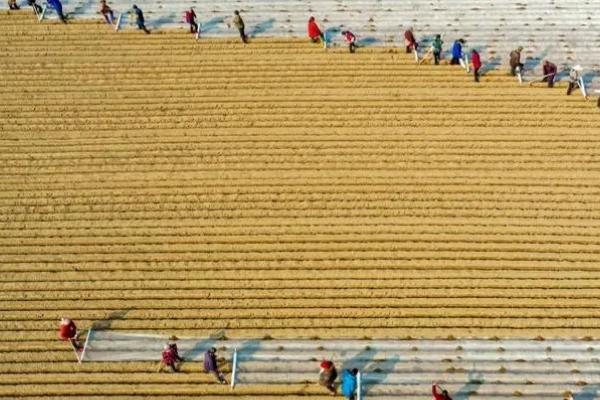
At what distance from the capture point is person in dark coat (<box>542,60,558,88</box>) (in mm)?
23812

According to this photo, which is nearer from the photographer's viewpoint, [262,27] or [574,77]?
[574,77]

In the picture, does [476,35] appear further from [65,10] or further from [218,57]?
[65,10]

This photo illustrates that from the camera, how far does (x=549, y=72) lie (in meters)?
23.9

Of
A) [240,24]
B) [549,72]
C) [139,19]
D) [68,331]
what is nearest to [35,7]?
[139,19]

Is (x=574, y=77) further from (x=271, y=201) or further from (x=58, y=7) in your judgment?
(x=58, y=7)

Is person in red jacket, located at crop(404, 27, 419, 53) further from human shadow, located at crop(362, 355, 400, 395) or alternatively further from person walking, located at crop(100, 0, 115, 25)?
human shadow, located at crop(362, 355, 400, 395)

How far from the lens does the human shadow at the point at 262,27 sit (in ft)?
88.0

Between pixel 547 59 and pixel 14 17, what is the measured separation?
2263cm

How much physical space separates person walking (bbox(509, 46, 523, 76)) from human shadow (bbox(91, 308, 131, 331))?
1664 cm

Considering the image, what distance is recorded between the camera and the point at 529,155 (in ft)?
72.2

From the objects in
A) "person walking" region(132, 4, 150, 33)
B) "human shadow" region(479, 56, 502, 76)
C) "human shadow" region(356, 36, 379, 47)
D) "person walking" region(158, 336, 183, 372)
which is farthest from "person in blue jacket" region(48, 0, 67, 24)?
"human shadow" region(479, 56, 502, 76)

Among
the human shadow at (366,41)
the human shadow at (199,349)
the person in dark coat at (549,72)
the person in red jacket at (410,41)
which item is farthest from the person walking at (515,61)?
the human shadow at (199,349)

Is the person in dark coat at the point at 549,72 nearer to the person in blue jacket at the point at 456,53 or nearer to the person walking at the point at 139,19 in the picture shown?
the person in blue jacket at the point at 456,53

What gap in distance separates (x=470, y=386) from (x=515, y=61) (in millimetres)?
13022
